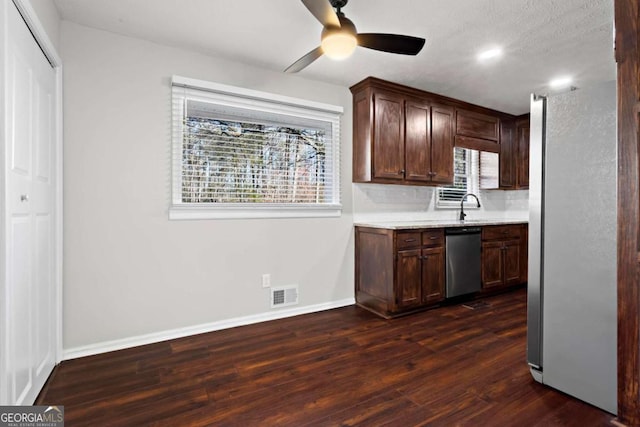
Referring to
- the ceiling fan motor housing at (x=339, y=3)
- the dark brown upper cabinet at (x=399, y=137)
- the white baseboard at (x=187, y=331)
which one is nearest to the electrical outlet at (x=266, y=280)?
the white baseboard at (x=187, y=331)

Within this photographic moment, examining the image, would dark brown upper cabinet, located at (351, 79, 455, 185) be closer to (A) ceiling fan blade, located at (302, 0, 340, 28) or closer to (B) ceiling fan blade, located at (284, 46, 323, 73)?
(B) ceiling fan blade, located at (284, 46, 323, 73)

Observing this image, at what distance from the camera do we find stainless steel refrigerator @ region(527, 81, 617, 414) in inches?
64.4

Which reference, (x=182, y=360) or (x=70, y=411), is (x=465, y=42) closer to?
(x=182, y=360)

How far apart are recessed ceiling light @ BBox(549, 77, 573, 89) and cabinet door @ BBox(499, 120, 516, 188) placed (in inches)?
37.8

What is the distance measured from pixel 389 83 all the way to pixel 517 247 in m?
2.66

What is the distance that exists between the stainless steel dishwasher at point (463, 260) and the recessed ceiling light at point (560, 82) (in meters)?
1.74

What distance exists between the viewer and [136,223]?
2537 millimetres

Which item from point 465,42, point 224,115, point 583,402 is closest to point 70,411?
point 224,115

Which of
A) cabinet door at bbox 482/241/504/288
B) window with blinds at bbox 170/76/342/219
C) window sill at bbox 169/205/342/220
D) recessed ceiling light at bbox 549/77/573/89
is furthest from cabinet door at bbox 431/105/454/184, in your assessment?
window sill at bbox 169/205/342/220

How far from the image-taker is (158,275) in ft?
8.60

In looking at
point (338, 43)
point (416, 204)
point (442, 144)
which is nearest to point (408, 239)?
point (416, 204)

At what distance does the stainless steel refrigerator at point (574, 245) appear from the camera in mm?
1636

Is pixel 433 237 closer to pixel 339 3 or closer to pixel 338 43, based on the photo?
pixel 338 43

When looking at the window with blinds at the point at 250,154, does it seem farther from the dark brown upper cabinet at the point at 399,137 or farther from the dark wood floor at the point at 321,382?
the dark wood floor at the point at 321,382
